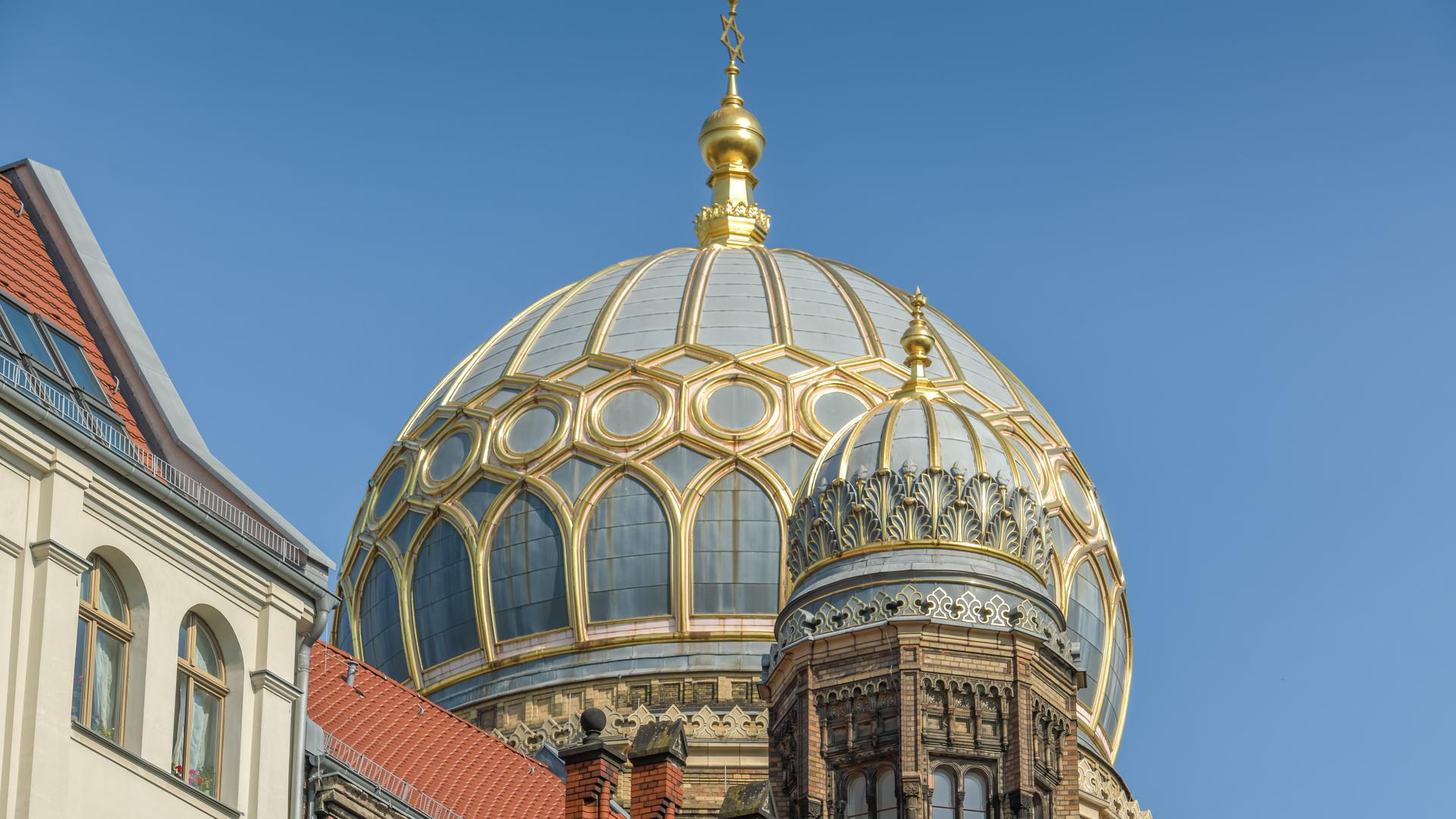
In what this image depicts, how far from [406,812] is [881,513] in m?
9.21

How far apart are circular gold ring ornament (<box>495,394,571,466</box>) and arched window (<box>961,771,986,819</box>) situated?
10.3 m

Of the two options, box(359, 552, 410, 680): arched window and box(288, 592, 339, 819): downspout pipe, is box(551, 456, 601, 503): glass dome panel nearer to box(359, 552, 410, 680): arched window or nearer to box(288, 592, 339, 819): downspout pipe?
box(359, 552, 410, 680): arched window

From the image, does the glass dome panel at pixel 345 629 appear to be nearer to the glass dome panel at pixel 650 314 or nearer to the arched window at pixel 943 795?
the glass dome panel at pixel 650 314

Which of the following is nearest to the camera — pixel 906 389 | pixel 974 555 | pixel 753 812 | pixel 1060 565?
pixel 753 812

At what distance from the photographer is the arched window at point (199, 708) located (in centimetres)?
2306

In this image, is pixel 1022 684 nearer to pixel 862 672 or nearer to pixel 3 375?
pixel 862 672

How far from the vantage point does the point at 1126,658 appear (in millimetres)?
44000

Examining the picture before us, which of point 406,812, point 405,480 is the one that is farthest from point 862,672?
point 405,480

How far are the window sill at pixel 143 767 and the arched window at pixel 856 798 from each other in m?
11.5

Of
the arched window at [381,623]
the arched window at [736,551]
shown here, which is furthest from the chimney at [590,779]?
the arched window at [381,623]

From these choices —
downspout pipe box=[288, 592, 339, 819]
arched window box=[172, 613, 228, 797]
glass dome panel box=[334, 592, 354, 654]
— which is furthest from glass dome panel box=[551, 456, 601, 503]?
arched window box=[172, 613, 228, 797]

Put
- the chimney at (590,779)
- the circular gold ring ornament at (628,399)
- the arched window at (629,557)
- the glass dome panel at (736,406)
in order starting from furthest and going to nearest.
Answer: the glass dome panel at (736,406) < the circular gold ring ornament at (628,399) < the arched window at (629,557) < the chimney at (590,779)

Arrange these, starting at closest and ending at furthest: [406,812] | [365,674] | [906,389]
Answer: [406,812] → [365,674] → [906,389]

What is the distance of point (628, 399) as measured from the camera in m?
43.0
